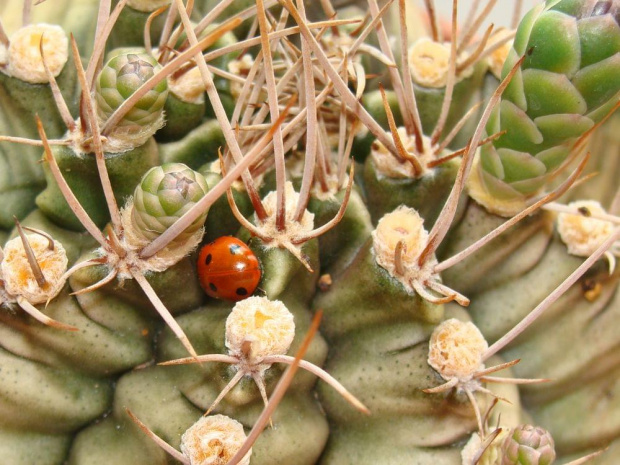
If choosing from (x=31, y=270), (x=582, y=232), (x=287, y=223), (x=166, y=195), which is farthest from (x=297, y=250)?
(x=582, y=232)

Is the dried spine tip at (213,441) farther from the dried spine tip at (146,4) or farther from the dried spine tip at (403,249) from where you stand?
the dried spine tip at (146,4)

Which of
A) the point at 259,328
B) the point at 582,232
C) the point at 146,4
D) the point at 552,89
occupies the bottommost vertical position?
the point at 582,232

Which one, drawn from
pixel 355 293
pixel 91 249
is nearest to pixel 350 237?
pixel 355 293

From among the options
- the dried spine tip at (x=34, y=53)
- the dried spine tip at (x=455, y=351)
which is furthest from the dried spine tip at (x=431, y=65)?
the dried spine tip at (x=34, y=53)

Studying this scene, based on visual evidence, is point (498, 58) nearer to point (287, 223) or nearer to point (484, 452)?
point (287, 223)

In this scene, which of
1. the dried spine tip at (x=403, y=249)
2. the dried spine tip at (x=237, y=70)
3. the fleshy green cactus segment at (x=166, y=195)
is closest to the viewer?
the fleshy green cactus segment at (x=166, y=195)

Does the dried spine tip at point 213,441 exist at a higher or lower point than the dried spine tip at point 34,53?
lower
